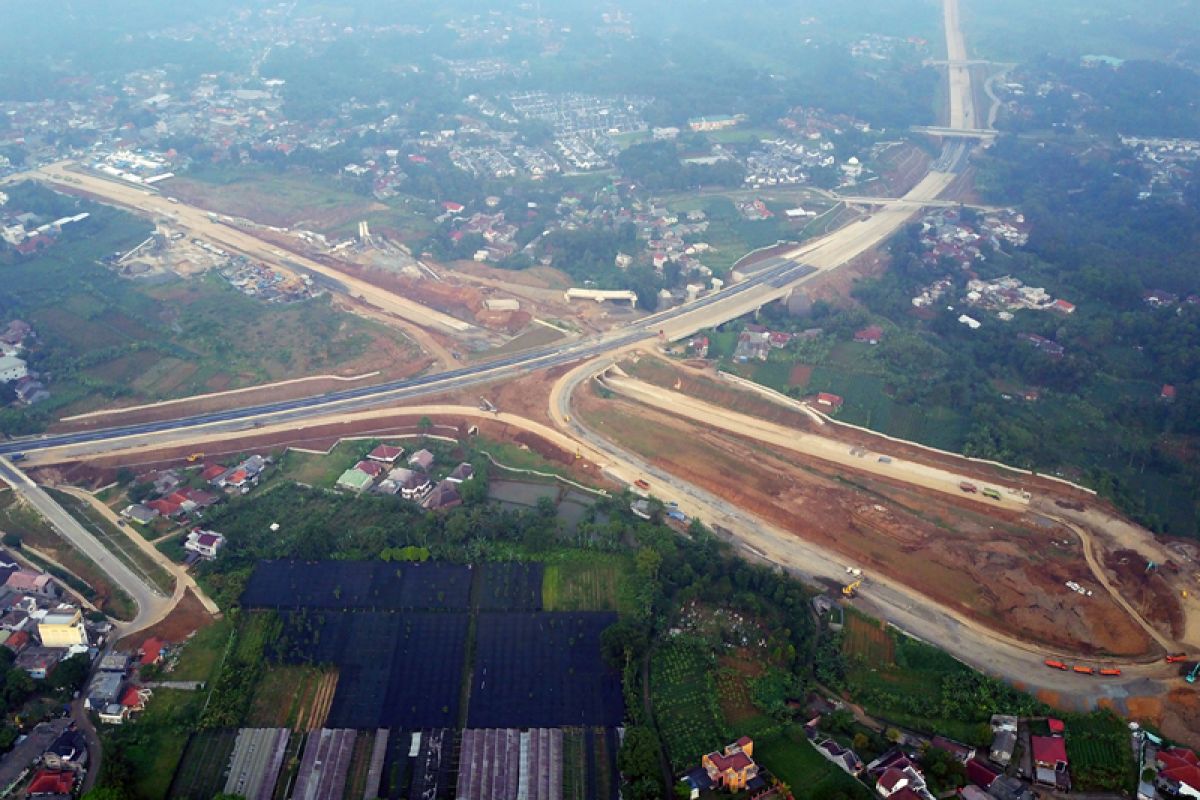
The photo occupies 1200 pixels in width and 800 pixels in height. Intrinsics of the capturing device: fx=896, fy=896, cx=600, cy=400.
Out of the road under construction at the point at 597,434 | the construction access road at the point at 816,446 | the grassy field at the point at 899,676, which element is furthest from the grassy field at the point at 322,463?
the grassy field at the point at 899,676

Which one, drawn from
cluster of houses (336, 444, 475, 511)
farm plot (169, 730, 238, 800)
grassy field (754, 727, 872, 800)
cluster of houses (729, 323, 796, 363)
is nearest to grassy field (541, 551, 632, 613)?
cluster of houses (336, 444, 475, 511)

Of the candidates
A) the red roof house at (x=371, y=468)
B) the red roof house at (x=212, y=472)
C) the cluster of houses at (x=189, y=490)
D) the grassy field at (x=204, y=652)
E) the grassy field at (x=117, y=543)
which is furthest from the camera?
the red roof house at (x=371, y=468)

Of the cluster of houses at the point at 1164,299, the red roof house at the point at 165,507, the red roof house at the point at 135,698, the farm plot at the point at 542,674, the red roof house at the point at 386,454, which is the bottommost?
the red roof house at the point at 165,507

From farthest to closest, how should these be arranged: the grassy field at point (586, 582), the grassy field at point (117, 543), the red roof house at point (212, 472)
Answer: the red roof house at point (212, 472) → the grassy field at point (117, 543) → the grassy field at point (586, 582)

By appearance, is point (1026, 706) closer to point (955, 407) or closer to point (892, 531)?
point (892, 531)

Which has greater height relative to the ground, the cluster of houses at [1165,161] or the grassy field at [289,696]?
the cluster of houses at [1165,161]

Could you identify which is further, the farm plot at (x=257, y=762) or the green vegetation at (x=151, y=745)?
the farm plot at (x=257, y=762)

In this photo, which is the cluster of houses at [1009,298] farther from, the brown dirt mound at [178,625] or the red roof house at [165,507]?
the brown dirt mound at [178,625]

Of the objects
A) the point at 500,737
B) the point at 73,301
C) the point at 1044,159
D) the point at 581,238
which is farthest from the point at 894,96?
the point at 500,737
